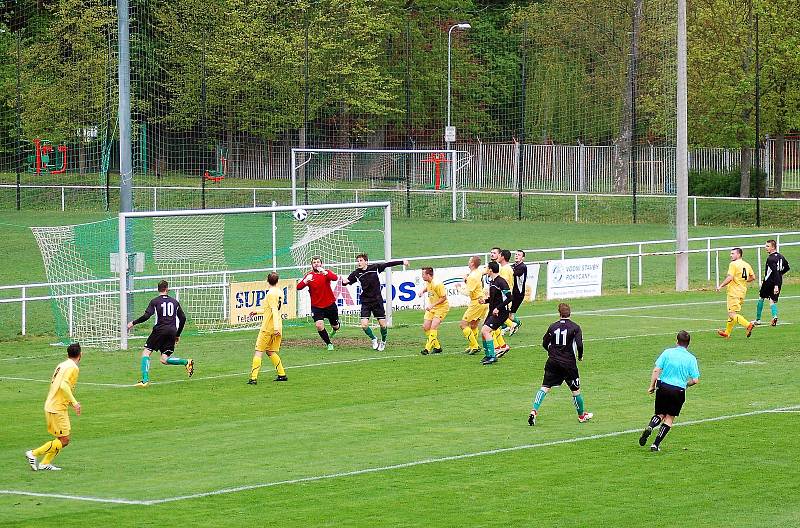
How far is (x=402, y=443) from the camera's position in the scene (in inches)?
718

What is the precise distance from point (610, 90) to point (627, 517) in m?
46.5

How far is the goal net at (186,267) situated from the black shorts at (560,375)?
11176 mm

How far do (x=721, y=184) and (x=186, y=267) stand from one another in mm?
38194

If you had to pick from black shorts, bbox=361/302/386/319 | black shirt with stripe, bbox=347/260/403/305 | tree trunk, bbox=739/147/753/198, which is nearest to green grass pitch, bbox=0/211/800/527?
black shorts, bbox=361/302/386/319

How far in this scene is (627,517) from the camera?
46.7ft

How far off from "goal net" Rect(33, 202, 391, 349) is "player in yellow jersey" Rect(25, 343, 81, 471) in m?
10.6

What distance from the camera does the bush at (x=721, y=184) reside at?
66.3 metres

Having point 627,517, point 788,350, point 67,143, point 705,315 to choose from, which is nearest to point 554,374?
point 627,517

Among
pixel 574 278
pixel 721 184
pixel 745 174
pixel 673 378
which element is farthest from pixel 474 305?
pixel 721 184

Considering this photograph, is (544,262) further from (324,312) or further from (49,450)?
(49,450)

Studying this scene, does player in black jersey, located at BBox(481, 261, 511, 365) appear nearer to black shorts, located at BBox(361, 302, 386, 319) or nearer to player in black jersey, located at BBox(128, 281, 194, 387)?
black shorts, located at BBox(361, 302, 386, 319)

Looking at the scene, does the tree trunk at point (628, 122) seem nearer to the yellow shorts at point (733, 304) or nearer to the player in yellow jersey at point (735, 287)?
the player in yellow jersey at point (735, 287)

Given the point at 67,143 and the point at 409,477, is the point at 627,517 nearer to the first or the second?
the point at 409,477

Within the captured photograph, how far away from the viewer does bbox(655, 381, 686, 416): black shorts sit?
1723cm
